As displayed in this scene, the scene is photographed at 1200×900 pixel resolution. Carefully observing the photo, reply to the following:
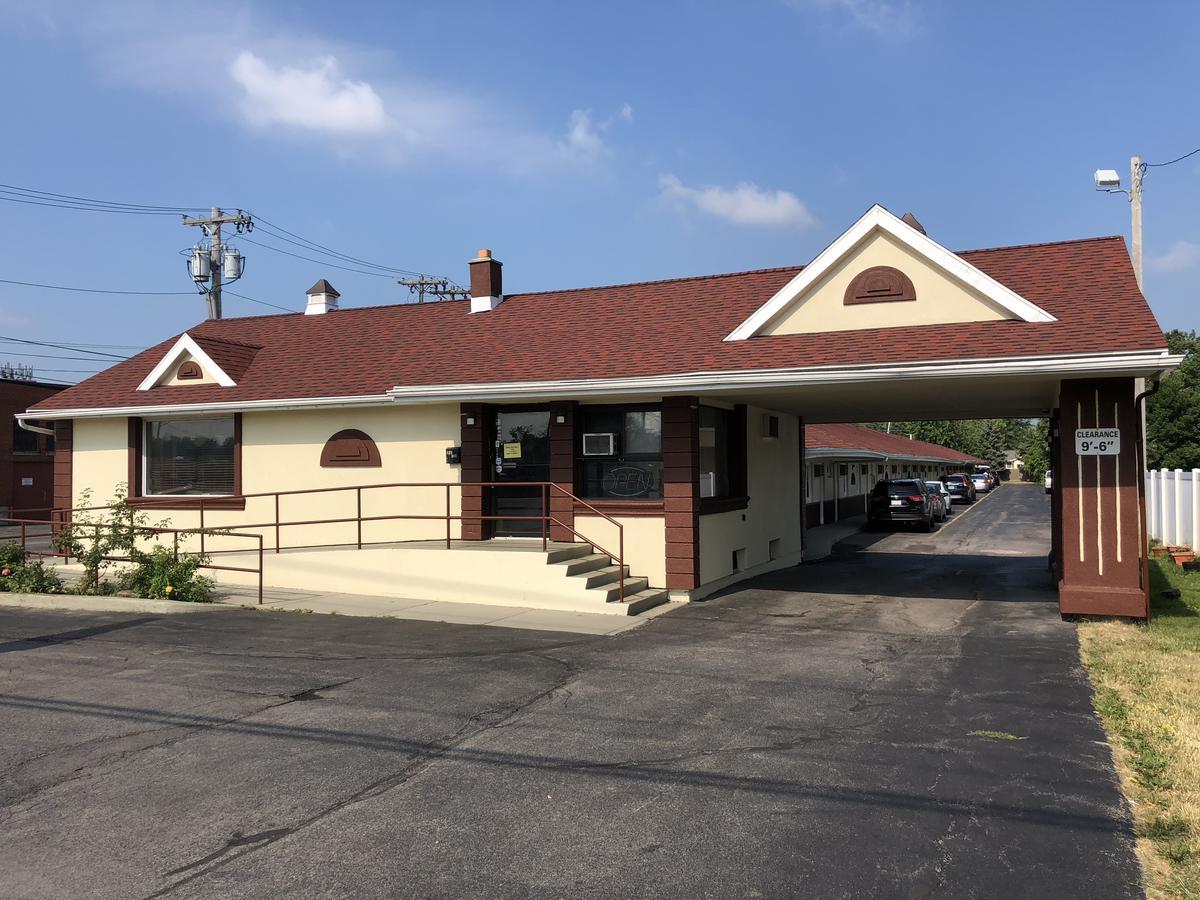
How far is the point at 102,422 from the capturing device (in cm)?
1831

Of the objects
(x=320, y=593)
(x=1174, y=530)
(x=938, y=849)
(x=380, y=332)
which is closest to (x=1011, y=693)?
(x=938, y=849)

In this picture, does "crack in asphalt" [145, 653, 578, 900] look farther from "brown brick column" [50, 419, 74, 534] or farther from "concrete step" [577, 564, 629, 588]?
"brown brick column" [50, 419, 74, 534]

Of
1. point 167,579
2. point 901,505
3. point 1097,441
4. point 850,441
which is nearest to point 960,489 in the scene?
point 850,441

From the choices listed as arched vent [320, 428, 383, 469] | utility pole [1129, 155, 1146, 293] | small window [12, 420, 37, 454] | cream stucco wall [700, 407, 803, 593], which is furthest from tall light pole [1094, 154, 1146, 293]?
small window [12, 420, 37, 454]

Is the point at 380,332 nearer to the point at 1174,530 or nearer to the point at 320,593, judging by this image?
the point at 320,593

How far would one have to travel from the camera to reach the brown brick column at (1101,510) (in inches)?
456

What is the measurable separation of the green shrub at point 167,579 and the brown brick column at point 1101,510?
11.9 m

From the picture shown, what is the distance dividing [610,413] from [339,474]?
5164 millimetres

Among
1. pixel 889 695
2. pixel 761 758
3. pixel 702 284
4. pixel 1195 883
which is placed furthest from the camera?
pixel 702 284

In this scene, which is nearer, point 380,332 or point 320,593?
point 320,593

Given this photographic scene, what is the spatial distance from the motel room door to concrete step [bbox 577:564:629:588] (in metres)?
1.65

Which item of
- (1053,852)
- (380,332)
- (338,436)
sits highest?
(380,332)

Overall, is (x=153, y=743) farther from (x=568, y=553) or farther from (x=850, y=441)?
(x=850, y=441)

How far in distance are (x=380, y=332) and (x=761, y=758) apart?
14.6 m
